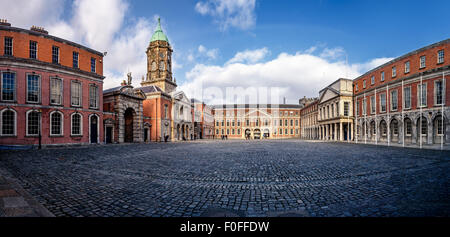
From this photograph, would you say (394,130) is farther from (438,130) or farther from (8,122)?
(8,122)

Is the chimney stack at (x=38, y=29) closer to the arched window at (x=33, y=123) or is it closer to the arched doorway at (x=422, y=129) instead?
the arched window at (x=33, y=123)

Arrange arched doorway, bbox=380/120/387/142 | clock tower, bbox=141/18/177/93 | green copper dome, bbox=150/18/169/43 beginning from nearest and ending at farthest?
arched doorway, bbox=380/120/387/142 < clock tower, bbox=141/18/177/93 < green copper dome, bbox=150/18/169/43

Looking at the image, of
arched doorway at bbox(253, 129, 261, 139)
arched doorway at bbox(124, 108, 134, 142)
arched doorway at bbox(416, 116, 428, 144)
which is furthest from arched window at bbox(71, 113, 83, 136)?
arched doorway at bbox(253, 129, 261, 139)

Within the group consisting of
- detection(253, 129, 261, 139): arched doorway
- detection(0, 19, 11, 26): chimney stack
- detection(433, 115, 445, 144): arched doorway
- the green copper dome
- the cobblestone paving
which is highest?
the green copper dome

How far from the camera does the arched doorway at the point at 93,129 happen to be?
81.6 ft

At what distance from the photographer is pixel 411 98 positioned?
81.1 feet

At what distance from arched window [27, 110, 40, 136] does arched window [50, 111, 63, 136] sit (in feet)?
3.68

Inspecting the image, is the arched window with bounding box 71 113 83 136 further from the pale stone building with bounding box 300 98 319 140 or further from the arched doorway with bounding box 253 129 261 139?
the arched doorway with bounding box 253 129 261 139

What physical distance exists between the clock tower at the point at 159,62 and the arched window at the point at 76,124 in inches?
1008

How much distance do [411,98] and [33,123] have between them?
44.9 m

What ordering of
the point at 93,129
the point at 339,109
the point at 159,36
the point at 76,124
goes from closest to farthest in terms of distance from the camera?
the point at 76,124, the point at 93,129, the point at 339,109, the point at 159,36

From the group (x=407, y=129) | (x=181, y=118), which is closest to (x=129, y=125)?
(x=181, y=118)

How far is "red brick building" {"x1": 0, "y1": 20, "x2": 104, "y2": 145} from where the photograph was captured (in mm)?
18828

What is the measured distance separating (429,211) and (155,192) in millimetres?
5995
